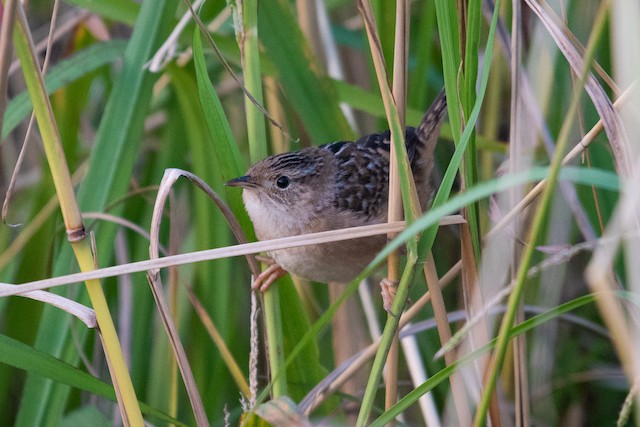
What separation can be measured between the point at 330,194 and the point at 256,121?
0.57 m

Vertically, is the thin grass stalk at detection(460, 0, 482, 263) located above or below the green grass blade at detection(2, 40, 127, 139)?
below

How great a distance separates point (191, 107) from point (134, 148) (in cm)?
33

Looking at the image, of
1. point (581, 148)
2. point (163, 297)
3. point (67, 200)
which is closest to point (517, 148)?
point (581, 148)

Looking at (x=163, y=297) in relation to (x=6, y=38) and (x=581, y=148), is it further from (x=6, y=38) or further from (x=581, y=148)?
(x=581, y=148)

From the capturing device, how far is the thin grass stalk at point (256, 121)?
1.46 meters

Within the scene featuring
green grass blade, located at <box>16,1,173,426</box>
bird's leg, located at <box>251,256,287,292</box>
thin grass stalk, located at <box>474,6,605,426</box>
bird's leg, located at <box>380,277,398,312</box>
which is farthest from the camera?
green grass blade, located at <box>16,1,173,426</box>

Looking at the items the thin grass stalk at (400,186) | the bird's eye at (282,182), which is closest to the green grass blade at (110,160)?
the bird's eye at (282,182)

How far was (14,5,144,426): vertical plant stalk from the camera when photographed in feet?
3.73

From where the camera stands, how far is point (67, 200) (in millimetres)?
1185

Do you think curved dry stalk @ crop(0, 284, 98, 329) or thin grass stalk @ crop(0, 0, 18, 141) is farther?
curved dry stalk @ crop(0, 284, 98, 329)

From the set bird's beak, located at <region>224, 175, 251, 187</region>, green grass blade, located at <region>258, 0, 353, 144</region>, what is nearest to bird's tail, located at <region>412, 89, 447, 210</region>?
green grass blade, located at <region>258, 0, 353, 144</region>

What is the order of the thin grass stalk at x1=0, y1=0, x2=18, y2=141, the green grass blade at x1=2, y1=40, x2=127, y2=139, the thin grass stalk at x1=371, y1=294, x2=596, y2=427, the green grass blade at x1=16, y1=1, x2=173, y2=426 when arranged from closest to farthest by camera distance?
the thin grass stalk at x1=0, y1=0, x2=18, y2=141 → the thin grass stalk at x1=371, y1=294, x2=596, y2=427 → the green grass blade at x1=16, y1=1, x2=173, y2=426 → the green grass blade at x1=2, y1=40, x2=127, y2=139

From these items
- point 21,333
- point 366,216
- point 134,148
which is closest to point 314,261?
point 366,216

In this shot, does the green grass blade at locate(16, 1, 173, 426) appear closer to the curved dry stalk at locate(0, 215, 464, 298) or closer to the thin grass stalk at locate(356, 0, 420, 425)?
the curved dry stalk at locate(0, 215, 464, 298)
